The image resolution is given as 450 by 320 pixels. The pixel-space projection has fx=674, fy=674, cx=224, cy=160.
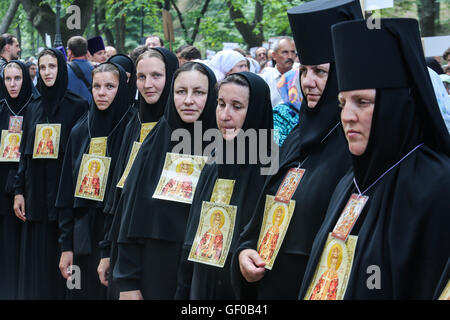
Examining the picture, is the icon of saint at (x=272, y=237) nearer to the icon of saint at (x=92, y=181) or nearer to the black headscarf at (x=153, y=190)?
the black headscarf at (x=153, y=190)

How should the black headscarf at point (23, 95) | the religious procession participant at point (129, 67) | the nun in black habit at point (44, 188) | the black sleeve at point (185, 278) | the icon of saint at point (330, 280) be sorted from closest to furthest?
the icon of saint at point (330, 280), the black sleeve at point (185, 278), the religious procession participant at point (129, 67), the nun in black habit at point (44, 188), the black headscarf at point (23, 95)

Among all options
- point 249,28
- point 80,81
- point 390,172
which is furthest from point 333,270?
point 249,28

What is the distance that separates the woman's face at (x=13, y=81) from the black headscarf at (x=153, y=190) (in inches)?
146

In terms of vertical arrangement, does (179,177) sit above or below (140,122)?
below

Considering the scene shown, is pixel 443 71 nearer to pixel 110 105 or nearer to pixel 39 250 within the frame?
pixel 110 105

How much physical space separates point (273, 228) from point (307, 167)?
0.36 metres

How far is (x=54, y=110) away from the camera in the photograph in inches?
273

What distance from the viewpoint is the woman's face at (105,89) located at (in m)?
5.91

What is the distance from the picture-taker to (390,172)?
2.69 meters

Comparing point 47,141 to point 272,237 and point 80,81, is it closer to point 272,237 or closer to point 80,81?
point 80,81

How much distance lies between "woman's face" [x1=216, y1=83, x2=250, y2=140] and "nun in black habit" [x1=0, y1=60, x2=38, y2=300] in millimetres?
4027

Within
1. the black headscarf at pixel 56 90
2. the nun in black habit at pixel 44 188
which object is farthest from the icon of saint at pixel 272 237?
the black headscarf at pixel 56 90

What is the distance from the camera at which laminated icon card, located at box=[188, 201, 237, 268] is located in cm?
378
